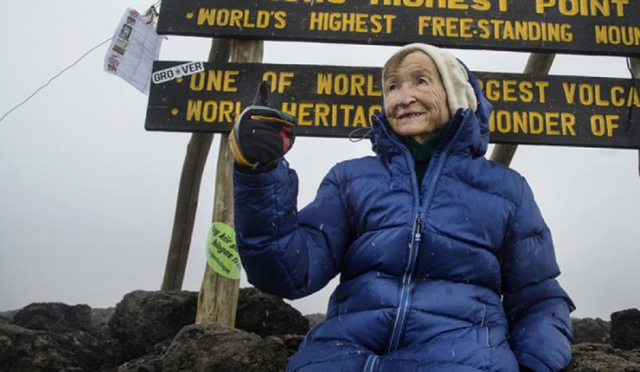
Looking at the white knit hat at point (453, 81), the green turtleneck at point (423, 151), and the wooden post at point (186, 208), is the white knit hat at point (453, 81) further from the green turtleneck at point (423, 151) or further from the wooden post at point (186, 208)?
the wooden post at point (186, 208)

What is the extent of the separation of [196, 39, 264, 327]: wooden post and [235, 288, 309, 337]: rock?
192 mm

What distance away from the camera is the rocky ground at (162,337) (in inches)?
91.5

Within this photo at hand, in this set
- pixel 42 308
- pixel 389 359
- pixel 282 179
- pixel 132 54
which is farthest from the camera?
pixel 42 308

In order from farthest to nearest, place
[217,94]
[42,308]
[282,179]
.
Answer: [42,308] → [217,94] → [282,179]

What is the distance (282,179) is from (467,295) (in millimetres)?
701

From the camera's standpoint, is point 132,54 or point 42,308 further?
point 42,308

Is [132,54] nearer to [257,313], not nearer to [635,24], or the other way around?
[257,313]

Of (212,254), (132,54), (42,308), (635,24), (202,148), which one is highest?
(635,24)

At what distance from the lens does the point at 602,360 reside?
1.90 m

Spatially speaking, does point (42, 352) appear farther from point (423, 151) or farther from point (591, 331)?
point (591, 331)

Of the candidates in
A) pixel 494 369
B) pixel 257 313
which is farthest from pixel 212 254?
pixel 494 369

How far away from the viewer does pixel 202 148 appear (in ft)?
16.5

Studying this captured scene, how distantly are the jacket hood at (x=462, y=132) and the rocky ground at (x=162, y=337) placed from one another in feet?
3.38

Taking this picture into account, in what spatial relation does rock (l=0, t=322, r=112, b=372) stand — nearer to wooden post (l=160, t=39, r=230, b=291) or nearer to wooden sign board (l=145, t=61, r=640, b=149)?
wooden post (l=160, t=39, r=230, b=291)
